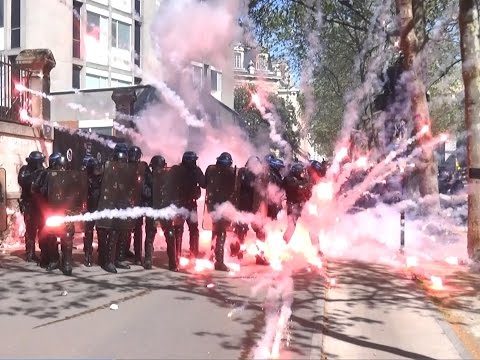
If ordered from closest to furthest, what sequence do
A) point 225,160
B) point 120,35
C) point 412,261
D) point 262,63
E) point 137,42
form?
point 225,160
point 412,261
point 262,63
point 120,35
point 137,42

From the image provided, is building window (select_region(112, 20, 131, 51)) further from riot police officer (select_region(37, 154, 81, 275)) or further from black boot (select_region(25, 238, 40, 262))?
riot police officer (select_region(37, 154, 81, 275))

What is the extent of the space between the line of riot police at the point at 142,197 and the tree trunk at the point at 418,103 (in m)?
4.25

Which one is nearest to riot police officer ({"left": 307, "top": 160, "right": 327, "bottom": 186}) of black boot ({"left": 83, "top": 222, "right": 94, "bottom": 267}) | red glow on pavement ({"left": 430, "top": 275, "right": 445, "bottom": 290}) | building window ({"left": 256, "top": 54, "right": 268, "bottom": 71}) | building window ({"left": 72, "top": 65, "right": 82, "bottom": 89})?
red glow on pavement ({"left": 430, "top": 275, "right": 445, "bottom": 290})

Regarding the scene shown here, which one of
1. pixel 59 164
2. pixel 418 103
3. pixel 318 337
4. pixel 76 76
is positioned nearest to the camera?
pixel 318 337

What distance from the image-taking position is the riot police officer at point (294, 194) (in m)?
9.52

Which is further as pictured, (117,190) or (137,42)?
(137,42)

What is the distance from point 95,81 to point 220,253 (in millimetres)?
24139

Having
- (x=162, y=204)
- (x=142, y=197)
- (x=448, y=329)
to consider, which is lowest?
(x=448, y=329)

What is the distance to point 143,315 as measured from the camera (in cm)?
598

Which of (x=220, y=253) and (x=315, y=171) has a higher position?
(x=315, y=171)

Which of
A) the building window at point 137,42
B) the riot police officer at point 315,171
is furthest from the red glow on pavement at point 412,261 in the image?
the building window at point 137,42

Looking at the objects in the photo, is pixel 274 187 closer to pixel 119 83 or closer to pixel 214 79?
pixel 119 83

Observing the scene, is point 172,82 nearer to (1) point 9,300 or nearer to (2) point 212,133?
(2) point 212,133

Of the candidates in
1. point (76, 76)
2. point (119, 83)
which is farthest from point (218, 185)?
point (119, 83)
